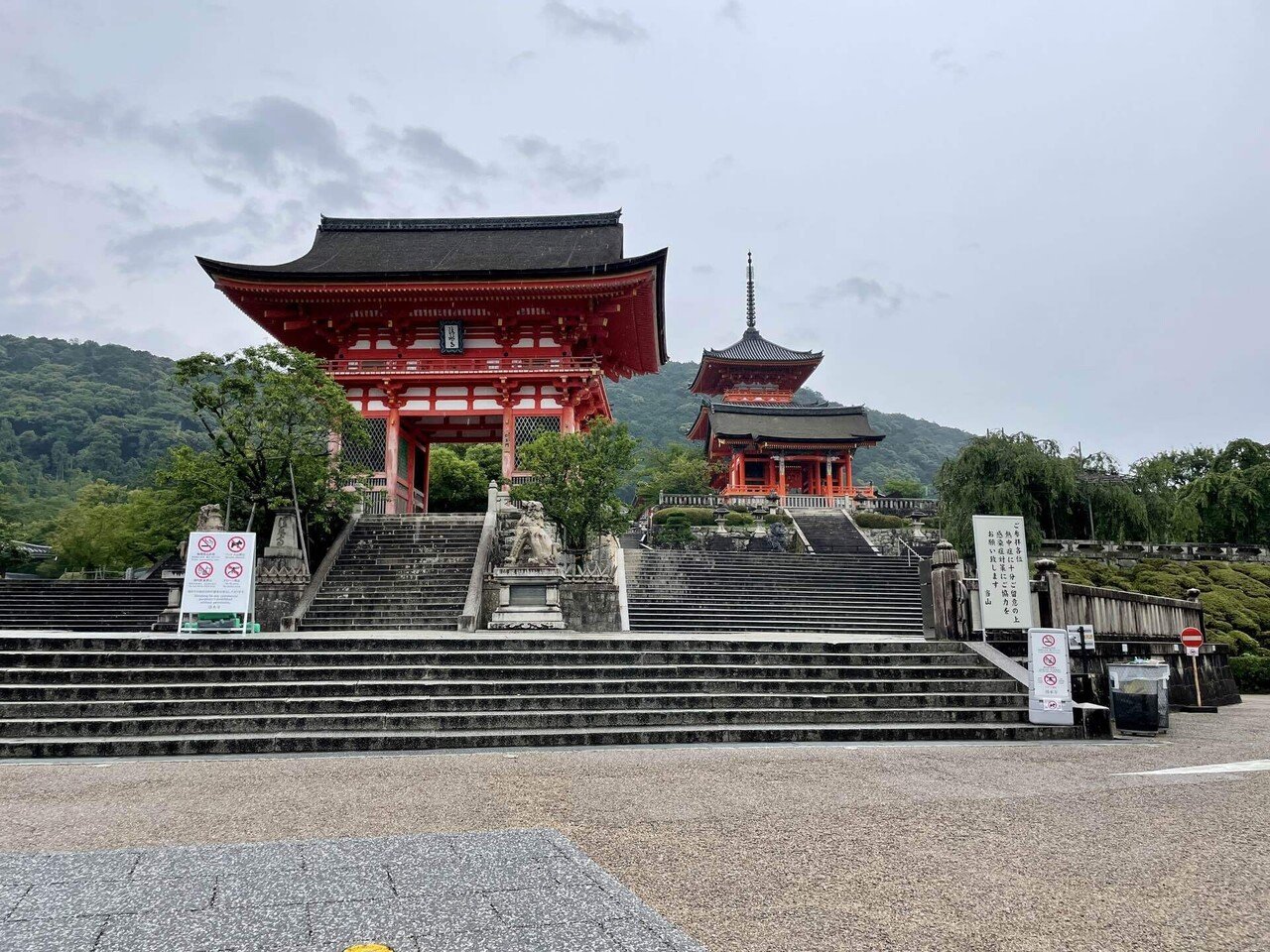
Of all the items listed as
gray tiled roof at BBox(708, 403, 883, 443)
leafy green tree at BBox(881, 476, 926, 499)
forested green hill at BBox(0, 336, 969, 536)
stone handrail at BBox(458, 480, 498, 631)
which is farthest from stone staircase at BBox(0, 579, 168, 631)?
leafy green tree at BBox(881, 476, 926, 499)

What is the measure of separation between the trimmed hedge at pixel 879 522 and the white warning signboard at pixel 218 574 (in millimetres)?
23790

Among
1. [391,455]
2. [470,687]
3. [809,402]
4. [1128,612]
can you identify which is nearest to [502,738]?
[470,687]

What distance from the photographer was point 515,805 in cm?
453

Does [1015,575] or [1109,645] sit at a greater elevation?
[1015,575]

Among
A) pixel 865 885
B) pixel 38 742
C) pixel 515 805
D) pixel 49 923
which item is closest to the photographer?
pixel 49 923

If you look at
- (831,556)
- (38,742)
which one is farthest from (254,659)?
(831,556)

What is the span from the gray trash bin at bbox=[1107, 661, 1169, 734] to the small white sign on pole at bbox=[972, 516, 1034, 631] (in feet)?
4.83

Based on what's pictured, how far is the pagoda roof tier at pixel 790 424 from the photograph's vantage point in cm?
3881

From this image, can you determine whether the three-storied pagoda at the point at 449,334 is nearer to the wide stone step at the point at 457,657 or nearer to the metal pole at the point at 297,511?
the metal pole at the point at 297,511

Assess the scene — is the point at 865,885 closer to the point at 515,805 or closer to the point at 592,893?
the point at 592,893

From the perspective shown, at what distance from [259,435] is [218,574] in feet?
15.2

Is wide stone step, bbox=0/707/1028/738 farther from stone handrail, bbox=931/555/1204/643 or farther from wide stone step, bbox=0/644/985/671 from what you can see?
stone handrail, bbox=931/555/1204/643

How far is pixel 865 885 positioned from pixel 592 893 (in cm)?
113

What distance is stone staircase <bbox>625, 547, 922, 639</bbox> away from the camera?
52.8ft
